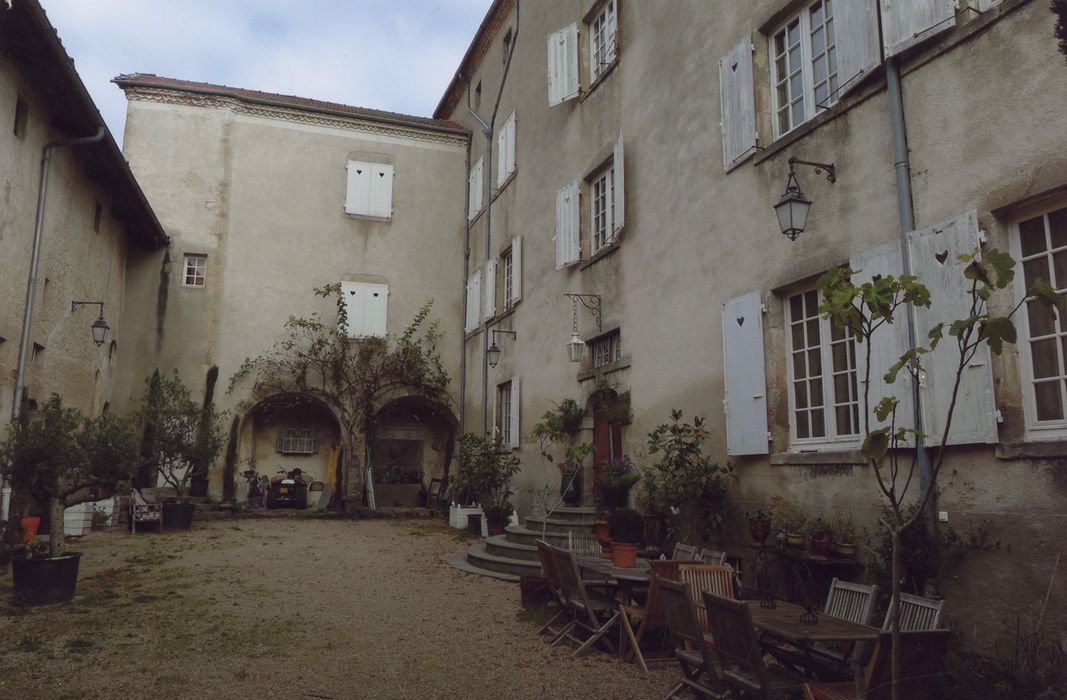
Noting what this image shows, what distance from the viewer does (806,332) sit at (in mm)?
6602

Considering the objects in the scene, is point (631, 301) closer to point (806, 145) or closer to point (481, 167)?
point (806, 145)

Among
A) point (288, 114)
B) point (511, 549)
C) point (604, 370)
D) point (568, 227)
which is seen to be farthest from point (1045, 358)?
point (288, 114)

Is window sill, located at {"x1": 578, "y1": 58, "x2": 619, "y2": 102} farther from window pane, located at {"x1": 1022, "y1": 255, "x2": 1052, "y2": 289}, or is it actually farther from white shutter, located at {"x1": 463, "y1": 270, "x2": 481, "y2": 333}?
window pane, located at {"x1": 1022, "y1": 255, "x2": 1052, "y2": 289}

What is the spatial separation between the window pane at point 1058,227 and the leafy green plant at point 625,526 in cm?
371

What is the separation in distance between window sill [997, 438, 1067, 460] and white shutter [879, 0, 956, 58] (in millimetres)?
2770

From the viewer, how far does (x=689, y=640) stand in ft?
13.6

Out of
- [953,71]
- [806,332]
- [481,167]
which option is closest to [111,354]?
[481,167]

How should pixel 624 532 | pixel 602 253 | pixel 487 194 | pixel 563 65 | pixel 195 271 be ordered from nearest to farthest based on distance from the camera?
1. pixel 624 532
2. pixel 602 253
3. pixel 563 65
4. pixel 195 271
5. pixel 487 194

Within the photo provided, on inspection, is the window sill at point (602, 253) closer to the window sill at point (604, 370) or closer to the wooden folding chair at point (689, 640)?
the window sill at point (604, 370)

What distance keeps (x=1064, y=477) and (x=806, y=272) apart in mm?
2577

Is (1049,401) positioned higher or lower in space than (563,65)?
lower

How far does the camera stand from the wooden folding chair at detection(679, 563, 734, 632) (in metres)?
5.36

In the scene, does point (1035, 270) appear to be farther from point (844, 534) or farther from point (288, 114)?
point (288, 114)

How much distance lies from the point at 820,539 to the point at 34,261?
33.3 feet
